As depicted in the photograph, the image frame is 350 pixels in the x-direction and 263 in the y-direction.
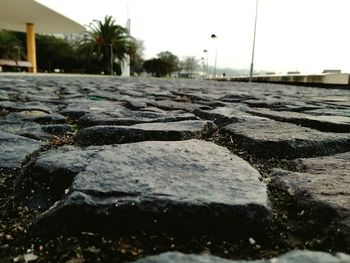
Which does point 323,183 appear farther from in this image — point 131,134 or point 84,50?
point 84,50

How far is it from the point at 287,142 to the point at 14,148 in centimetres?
121

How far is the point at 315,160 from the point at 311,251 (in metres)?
0.72

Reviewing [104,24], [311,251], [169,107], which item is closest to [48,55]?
[104,24]

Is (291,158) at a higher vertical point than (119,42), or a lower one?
lower

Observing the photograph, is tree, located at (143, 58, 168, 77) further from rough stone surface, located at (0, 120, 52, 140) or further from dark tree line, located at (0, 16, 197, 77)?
rough stone surface, located at (0, 120, 52, 140)

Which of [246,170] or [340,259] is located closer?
[340,259]

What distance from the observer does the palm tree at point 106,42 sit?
39.1 meters

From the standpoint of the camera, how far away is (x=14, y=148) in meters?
1.60

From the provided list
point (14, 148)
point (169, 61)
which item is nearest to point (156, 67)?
point (169, 61)

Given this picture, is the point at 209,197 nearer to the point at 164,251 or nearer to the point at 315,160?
the point at 164,251

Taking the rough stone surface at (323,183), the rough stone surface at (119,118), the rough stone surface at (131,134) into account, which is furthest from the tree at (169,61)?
the rough stone surface at (323,183)

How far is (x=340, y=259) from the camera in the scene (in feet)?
2.41

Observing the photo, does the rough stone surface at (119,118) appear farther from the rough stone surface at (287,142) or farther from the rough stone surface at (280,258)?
the rough stone surface at (280,258)

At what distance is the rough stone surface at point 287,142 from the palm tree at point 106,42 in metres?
38.1
